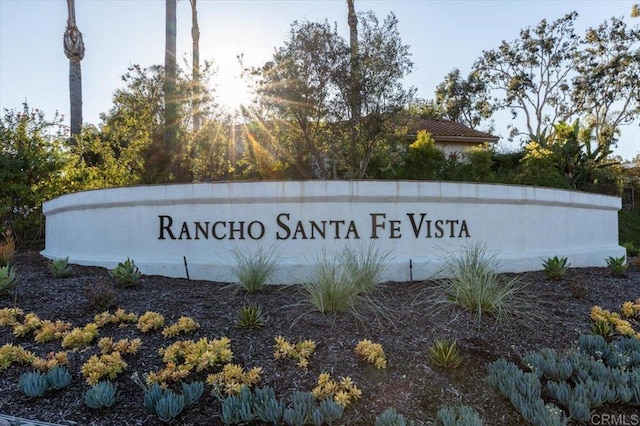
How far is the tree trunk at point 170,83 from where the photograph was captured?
1422cm

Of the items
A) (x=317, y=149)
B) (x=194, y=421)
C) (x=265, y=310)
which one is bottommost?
(x=194, y=421)

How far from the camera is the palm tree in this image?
17312mm

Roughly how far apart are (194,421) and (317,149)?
37.5 ft

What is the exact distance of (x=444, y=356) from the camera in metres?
3.76

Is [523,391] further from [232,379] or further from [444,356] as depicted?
[232,379]

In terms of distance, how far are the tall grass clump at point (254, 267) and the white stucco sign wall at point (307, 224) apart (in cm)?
9

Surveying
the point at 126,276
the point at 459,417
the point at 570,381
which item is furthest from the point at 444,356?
the point at 126,276

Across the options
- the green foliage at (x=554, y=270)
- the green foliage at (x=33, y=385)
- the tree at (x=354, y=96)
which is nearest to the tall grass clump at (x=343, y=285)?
the green foliage at (x=33, y=385)

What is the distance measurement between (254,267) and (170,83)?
11.1 metres

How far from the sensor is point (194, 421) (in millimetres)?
3211

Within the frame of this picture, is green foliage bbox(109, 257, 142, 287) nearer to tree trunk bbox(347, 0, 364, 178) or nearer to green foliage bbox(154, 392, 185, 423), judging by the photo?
green foliage bbox(154, 392, 185, 423)

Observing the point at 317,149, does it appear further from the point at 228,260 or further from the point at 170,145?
the point at 228,260

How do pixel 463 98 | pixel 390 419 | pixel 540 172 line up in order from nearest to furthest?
pixel 390 419, pixel 540 172, pixel 463 98

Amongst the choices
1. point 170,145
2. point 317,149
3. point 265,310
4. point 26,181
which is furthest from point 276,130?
point 265,310
